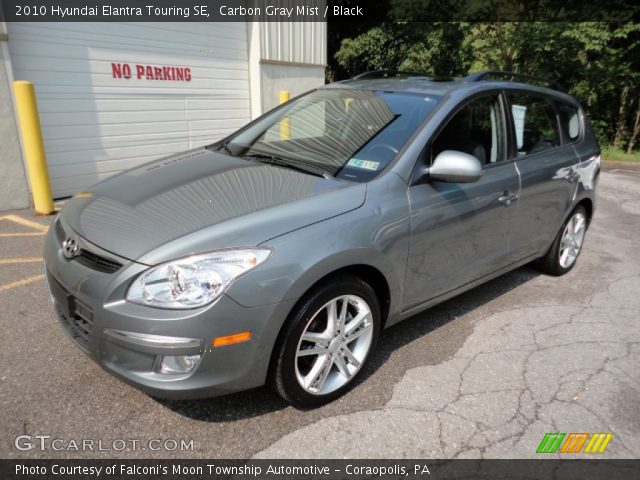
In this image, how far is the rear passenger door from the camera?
363 cm

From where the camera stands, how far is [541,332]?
3.53 metres

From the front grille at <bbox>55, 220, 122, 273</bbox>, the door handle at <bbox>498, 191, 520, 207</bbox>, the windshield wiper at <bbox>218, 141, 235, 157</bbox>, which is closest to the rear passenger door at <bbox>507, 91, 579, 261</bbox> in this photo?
the door handle at <bbox>498, 191, 520, 207</bbox>

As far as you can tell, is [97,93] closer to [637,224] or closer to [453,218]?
[453,218]

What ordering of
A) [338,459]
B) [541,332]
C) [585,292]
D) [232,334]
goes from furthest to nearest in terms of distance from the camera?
[585,292] < [541,332] < [338,459] < [232,334]

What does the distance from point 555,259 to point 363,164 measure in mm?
2515

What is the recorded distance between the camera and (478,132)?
337 cm

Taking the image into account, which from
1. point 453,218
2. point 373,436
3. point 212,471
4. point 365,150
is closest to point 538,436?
point 373,436

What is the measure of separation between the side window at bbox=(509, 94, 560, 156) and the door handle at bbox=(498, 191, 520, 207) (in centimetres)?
37

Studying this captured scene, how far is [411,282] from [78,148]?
563cm

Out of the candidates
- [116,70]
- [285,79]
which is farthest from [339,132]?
[285,79]

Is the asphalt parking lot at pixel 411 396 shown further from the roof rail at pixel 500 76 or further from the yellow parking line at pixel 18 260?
the roof rail at pixel 500 76

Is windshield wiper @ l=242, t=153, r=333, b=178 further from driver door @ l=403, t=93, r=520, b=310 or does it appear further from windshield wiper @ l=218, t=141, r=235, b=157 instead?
driver door @ l=403, t=93, r=520, b=310

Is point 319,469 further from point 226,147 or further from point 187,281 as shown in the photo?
point 226,147

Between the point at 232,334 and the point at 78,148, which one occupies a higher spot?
the point at 232,334
